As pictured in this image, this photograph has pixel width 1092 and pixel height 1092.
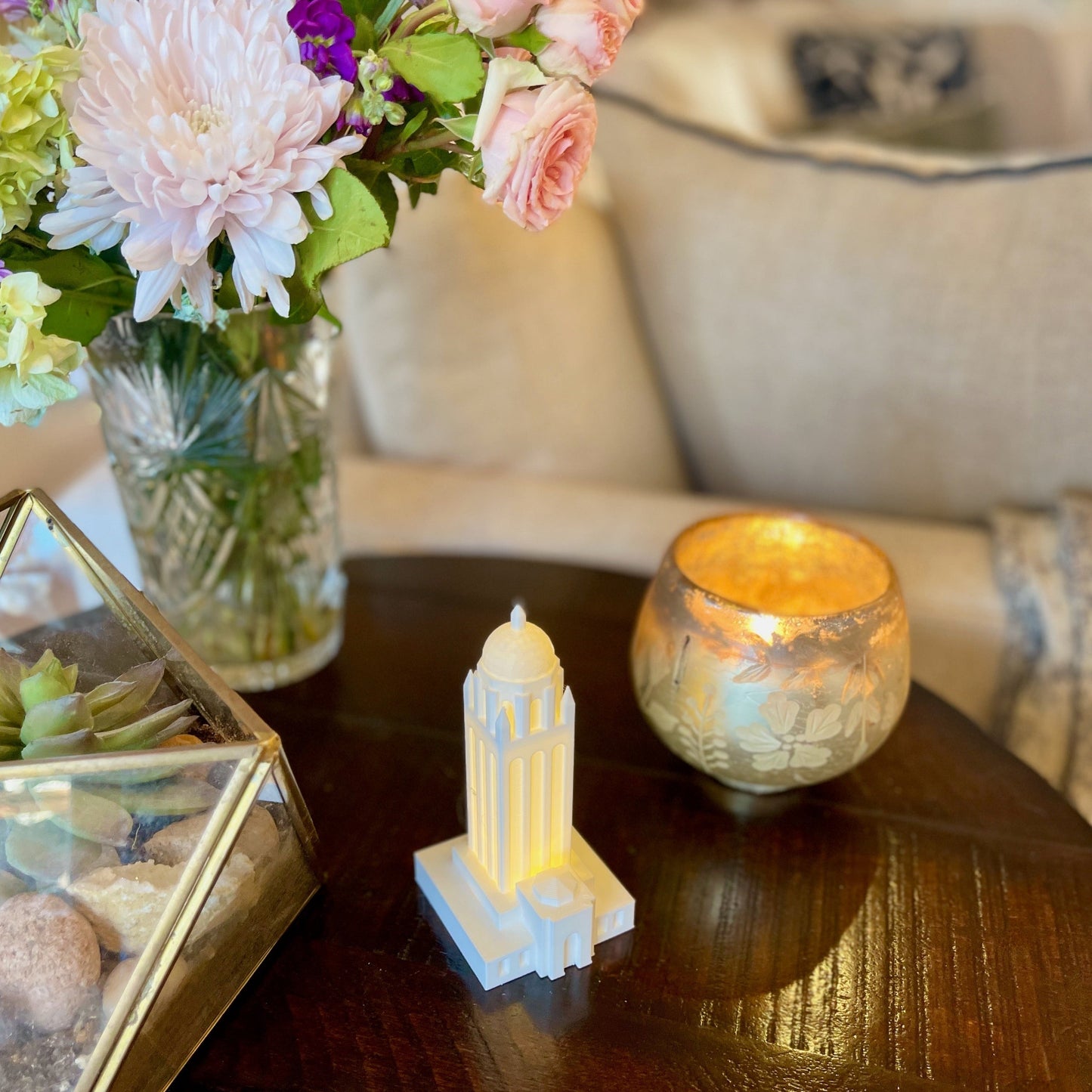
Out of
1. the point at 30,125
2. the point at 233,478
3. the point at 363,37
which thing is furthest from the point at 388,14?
the point at 233,478

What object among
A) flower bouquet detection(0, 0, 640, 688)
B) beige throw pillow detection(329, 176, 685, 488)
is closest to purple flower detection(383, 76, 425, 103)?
flower bouquet detection(0, 0, 640, 688)

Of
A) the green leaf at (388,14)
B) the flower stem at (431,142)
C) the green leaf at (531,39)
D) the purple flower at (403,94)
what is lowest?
the flower stem at (431,142)

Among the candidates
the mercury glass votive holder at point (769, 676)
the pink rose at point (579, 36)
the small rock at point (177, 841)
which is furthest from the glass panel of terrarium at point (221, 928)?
the pink rose at point (579, 36)

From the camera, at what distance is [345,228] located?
45cm

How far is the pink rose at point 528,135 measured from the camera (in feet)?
1.39

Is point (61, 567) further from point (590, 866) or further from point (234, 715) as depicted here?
point (590, 866)

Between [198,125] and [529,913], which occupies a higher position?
[198,125]

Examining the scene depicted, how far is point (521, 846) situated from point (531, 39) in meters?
0.36

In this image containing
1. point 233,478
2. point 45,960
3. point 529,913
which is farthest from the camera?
point 233,478

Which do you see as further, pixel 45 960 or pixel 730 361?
pixel 730 361

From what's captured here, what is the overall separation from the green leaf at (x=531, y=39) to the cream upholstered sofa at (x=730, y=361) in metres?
0.49

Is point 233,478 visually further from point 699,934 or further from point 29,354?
point 699,934

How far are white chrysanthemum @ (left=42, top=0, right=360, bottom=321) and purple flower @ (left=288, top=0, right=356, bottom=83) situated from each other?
2 centimetres

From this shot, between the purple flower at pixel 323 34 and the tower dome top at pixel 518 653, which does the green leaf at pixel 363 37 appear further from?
the tower dome top at pixel 518 653
